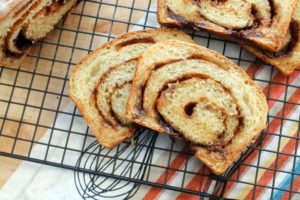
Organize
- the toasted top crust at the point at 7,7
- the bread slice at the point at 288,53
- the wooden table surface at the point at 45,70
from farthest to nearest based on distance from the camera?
1. the wooden table surface at the point at 45,70
2. the bread slice at the point at 288,53
3. the toasted top crust at the point at 7,7

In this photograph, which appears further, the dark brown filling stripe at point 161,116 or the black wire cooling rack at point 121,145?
the black wire cooling rack at point 121,145

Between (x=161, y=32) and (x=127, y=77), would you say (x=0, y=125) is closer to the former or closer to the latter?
(x=127, y=77)

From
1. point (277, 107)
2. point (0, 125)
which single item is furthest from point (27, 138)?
point (277, 107)

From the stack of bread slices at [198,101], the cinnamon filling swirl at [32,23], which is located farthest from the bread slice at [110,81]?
the cinnamon filling swirl at [32,23]

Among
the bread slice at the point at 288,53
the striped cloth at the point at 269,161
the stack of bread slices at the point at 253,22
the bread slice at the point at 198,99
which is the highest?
the stack of bread slices at the point at 253,22

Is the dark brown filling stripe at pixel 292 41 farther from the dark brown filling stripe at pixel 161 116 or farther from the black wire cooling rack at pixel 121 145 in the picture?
the dark brown filling stripe at pixel 161 116

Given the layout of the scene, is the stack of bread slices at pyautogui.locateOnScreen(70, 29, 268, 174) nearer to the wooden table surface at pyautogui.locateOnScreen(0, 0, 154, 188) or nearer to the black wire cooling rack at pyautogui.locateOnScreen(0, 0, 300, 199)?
the black wire cooling rack at pyautogui.locateOnScreen(0, 0, 300, 199)

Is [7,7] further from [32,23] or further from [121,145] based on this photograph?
[121,145]

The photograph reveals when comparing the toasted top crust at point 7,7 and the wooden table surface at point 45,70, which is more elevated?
the toasted top crust at point 7,7

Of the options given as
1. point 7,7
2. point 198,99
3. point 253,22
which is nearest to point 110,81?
point 198,99
